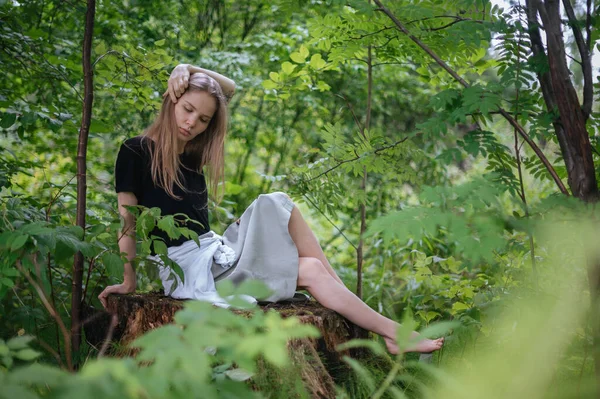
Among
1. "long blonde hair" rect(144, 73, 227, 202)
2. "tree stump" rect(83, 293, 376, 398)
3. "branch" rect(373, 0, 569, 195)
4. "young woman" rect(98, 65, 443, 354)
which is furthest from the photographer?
"long blonde hair" rect(144, 73, 227, 202)

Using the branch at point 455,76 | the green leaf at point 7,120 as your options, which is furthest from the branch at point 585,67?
the green leaf at point 7,120

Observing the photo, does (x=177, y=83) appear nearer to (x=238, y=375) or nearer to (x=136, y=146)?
(x=136, y=146)

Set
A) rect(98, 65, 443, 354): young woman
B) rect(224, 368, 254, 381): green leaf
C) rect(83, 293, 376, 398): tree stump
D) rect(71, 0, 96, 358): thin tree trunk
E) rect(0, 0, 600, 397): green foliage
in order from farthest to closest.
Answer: rect(98, 65, 443, 354): young woman < rect(71, 0, 96, 358): thin tree trunk < rect(83, 293, 376, 398): tree stump < rect(224, 368, 254, 381): green leaf < rect(0, 0, 600, 397): green foliage

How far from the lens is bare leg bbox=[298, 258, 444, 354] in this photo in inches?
93.0

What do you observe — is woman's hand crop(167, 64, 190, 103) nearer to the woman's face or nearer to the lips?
the woman's face

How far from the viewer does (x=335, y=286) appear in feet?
7.86

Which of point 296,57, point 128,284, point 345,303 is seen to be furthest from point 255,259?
point 296,57

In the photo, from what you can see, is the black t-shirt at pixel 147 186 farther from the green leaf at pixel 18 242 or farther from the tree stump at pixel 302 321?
the green leaf at pixel 18 242

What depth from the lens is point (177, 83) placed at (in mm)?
2719

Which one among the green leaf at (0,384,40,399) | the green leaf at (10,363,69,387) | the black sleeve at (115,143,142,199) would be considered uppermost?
the black sleeve at (115,143,142,199)

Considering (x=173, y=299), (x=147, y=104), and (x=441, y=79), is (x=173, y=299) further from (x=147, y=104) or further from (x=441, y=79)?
(x=441, y=79)

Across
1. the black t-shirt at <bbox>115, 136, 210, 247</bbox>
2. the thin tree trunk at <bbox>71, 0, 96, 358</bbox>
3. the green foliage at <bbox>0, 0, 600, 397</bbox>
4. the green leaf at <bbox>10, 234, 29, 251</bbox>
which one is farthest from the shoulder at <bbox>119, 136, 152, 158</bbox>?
the green leaf at <bbox>10, 234, 29, 251</bbox>

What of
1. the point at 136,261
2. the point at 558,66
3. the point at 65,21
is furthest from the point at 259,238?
the point at 65,21

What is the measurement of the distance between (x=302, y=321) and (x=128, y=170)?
3.76ft
